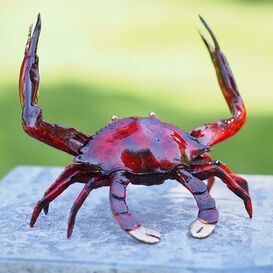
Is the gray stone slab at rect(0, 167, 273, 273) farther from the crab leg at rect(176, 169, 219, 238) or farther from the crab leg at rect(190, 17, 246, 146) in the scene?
the crab leg at rect(190, 17, 246, 146)

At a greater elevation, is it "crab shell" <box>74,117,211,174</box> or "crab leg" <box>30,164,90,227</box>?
"crab shell" <box>74,117,211,174</box>

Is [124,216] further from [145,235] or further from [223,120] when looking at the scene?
[223,120]

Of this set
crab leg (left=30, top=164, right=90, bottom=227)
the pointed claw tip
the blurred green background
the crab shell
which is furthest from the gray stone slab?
→ the blurred green background

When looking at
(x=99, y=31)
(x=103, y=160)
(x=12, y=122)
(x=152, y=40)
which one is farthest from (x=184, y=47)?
(x=103, y=160)

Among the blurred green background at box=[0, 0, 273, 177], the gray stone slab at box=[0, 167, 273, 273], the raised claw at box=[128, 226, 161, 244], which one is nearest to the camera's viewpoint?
the gray stone slab at box=[0, 167, 273, 273]

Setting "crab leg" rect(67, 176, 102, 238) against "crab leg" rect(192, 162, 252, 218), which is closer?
"crab leg" rect(67, 176, 102, 238)

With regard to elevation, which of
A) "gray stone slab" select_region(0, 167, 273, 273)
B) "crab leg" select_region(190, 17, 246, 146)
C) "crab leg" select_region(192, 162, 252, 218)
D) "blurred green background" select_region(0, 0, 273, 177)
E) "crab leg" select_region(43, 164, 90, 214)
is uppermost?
"crab leg" select_region(190, 17, 246, 146)

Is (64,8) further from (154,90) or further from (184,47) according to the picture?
(154,90)
